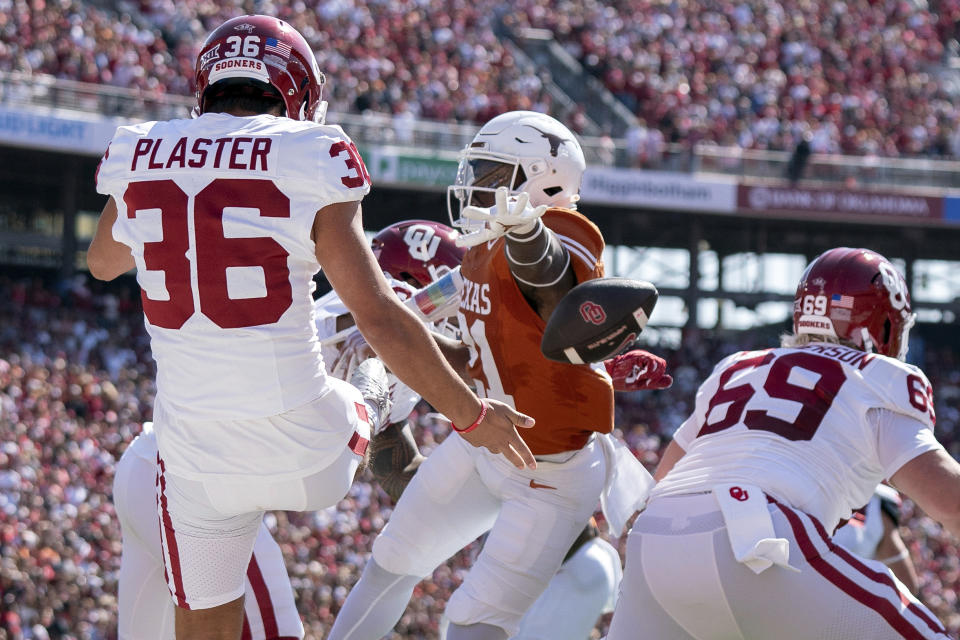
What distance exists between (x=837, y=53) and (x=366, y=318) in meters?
23.0

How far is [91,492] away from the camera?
496 inches

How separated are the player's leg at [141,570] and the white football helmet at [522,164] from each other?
1.33m

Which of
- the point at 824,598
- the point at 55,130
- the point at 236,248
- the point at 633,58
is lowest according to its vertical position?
the point at 55,130

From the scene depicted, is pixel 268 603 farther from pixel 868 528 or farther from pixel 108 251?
pixel 868 528

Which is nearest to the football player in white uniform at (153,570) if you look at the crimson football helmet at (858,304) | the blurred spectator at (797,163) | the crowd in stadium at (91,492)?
the crimson football helmet at (858,304)

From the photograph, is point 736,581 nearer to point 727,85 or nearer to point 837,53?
point 727,85

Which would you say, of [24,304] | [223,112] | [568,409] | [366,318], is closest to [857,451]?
[568,409]

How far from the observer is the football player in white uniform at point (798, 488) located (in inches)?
120

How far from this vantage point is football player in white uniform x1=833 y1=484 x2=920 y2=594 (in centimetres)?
595

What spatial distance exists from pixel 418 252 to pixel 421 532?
1.33 metres

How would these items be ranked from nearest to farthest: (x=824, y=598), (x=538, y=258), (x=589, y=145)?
(x=824, y=598) → (x=538, y=258) → (x=589, y=145)

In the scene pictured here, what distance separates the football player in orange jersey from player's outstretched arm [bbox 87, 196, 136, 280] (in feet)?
3.45

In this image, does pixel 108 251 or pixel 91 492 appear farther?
pixel 91 492

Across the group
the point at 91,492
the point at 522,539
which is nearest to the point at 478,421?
the point at 522,539
